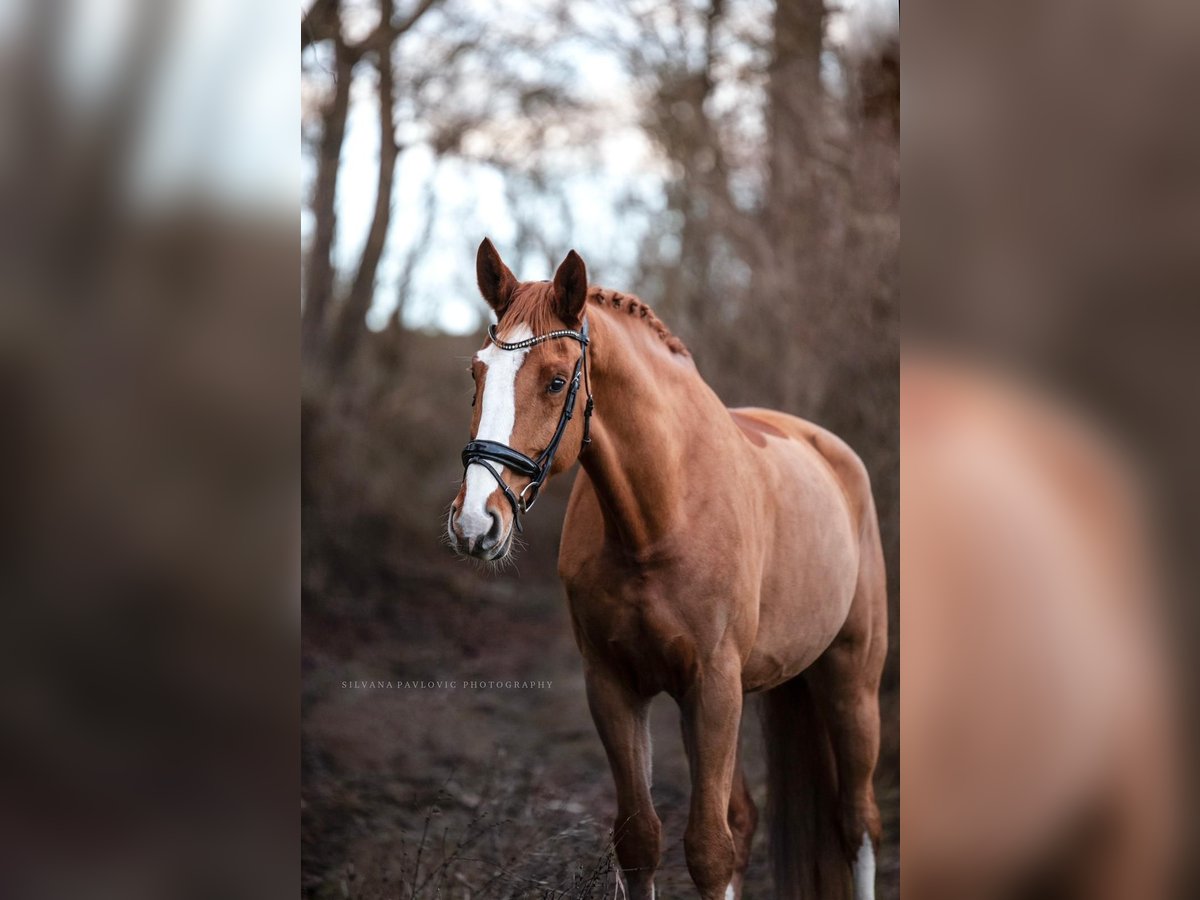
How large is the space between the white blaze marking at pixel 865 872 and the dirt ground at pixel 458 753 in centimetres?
4

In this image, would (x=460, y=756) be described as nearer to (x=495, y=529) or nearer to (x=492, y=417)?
(x=495, y=529)

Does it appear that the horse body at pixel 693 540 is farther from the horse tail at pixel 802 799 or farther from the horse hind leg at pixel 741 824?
the horse hind leg at pixel 741 824

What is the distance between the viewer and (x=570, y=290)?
2.69 meters

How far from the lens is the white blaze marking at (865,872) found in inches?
126

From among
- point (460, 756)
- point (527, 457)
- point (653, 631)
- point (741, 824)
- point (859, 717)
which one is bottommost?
point (741, 824)

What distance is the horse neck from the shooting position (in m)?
2.79

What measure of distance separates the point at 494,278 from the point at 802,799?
1.81 m

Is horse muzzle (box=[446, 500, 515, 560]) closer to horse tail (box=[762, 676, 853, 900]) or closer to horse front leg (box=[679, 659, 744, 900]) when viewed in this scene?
horse front leg (box=[679, 659, 744, 900])
